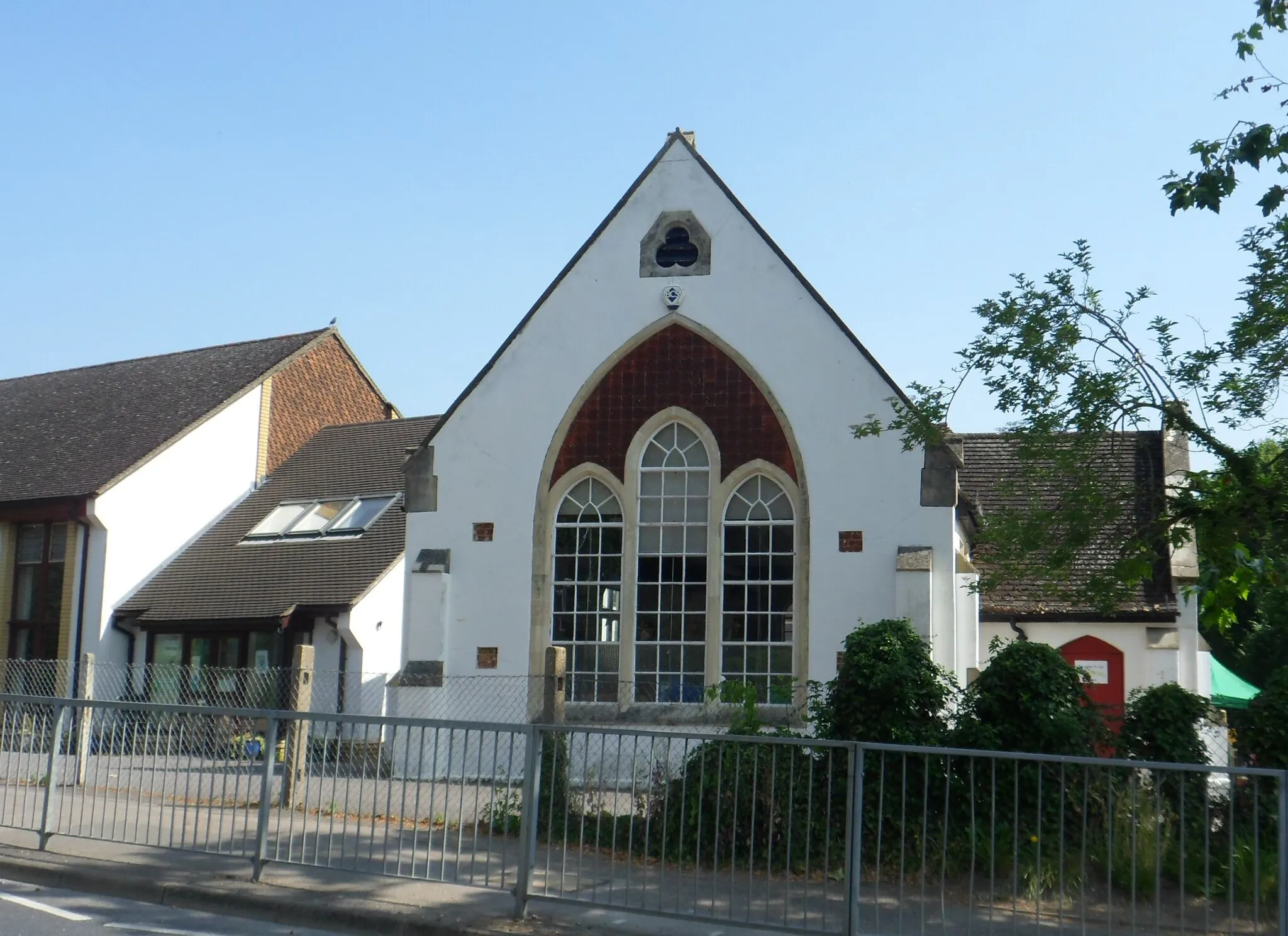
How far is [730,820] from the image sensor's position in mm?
9219

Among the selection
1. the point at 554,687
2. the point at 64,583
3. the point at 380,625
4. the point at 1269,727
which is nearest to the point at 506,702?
the point at 554,687

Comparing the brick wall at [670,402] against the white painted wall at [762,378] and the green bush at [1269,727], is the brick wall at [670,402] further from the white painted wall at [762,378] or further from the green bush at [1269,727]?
the green bush at [1269,727]

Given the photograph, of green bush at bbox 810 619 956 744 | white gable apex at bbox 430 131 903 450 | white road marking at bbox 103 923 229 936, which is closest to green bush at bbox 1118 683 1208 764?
green bush at bbox 810 619 956 744

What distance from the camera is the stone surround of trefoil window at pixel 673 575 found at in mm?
17078

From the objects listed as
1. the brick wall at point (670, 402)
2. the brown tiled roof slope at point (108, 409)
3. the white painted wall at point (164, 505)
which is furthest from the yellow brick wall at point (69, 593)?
the brick wall at point (670, 402)

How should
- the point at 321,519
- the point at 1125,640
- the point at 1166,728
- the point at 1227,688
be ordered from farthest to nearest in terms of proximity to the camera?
the point at 321,519
the point at 1227,688
the point at 1125,640
the point at 1166,728

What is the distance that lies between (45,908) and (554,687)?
525 centimetres

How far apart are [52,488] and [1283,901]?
27538 mm

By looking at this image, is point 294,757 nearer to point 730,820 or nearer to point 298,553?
point 730,820

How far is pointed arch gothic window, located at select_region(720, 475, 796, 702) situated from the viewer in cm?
1697

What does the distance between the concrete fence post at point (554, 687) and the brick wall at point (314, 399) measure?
808 inches

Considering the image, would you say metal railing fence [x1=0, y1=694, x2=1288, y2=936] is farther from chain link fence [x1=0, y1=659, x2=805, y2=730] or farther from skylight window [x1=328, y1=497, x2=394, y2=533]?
skylight window [x1=328, y1=497, x2=394, y2=533]

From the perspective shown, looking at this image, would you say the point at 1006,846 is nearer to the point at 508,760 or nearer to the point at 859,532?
the point at 508,760

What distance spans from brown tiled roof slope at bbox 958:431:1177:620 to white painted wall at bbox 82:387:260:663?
1674 cm
